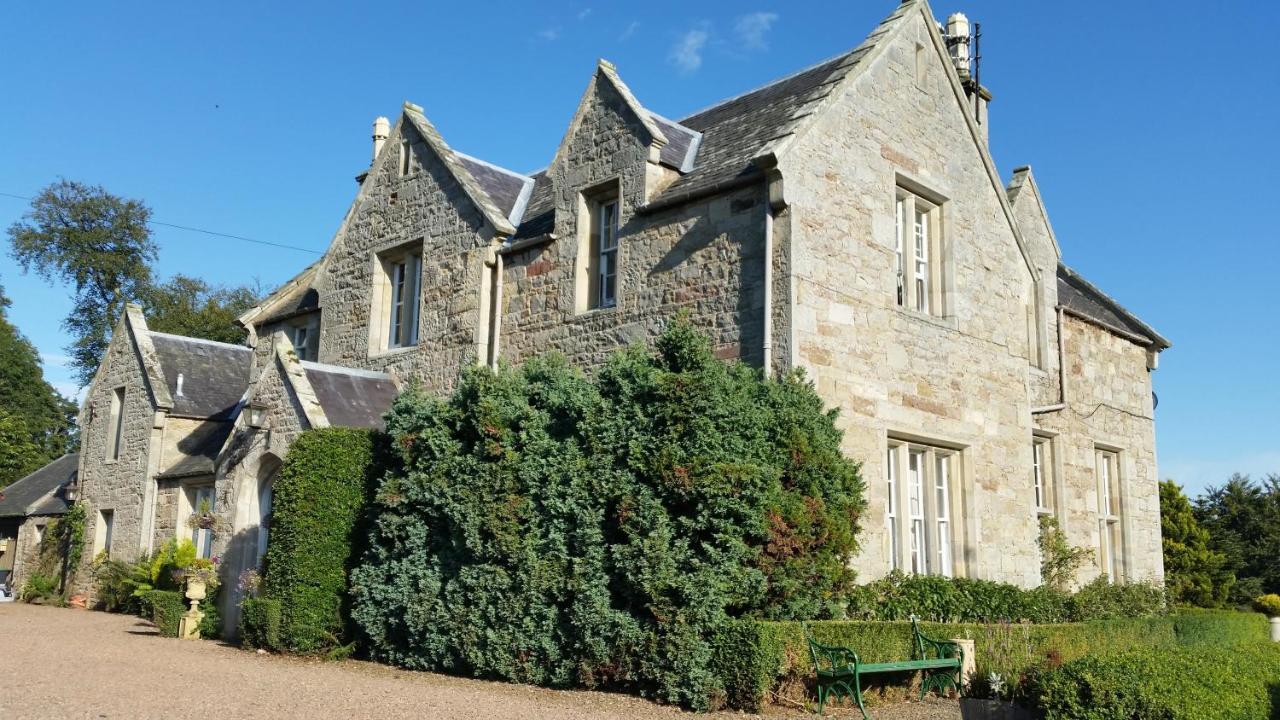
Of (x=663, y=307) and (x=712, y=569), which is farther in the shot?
(x=663, y=307)

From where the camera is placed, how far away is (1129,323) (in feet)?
77.2

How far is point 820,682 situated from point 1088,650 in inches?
189

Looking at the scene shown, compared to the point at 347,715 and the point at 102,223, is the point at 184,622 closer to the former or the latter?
the point at 347,715

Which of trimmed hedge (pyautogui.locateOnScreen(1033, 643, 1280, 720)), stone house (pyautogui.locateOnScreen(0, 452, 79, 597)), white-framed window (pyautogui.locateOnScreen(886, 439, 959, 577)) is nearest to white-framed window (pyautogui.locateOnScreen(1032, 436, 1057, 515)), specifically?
white-framed window (pyautogui.locateOnScreen(886, 439, 959, 577))

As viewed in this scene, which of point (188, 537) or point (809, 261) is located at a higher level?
point (809, 261)

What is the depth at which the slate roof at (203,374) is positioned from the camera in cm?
2403

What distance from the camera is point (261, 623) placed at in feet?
47.5

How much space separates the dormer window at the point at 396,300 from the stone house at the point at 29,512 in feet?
41.0

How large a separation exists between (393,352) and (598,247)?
17.1 feet

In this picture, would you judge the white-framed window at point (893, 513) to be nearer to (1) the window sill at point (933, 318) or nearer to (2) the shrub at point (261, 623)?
(1) the window sill at point (933, 318)

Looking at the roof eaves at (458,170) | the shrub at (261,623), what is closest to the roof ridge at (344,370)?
the roof eaves at (458,170)

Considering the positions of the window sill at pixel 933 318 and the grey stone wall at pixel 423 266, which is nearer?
the window sill at pixel 933 318

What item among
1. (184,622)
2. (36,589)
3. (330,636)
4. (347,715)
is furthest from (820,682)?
(36,589)

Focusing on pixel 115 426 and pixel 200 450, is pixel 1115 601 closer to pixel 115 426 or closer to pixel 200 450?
pixel 200 450
